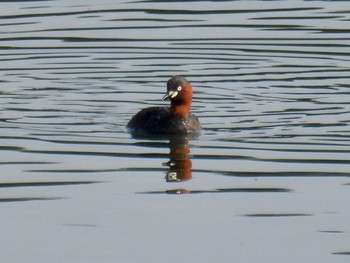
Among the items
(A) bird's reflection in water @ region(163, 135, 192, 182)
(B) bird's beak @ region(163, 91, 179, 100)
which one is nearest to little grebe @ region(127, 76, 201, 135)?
(B) bird's beak @ region(163, 91, 179, 100)

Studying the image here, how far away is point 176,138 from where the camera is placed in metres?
18.3

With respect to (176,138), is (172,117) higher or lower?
higher

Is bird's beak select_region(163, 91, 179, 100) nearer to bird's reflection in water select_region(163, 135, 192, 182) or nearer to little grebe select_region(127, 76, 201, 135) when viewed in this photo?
little grebe select_region(127, 76, 201, 135)

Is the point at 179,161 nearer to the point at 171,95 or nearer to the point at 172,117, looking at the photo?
the point at 172,117

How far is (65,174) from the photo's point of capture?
15.4 metres

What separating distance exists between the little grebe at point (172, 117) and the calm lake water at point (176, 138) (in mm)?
205

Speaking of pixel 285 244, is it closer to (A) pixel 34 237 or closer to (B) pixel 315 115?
(A) pixel 34 237

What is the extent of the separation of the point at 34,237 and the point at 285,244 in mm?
2144

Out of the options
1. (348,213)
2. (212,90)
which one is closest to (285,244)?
(348,213)

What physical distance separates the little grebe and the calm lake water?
20cm

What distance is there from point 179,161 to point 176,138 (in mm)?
1953

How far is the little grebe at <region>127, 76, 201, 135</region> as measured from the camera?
18.3 meters

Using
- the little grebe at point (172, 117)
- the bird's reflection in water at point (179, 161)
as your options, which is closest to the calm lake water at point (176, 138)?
the bird's reflection in water at point (179, 161)

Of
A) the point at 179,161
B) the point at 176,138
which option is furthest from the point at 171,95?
the point at 179,161
